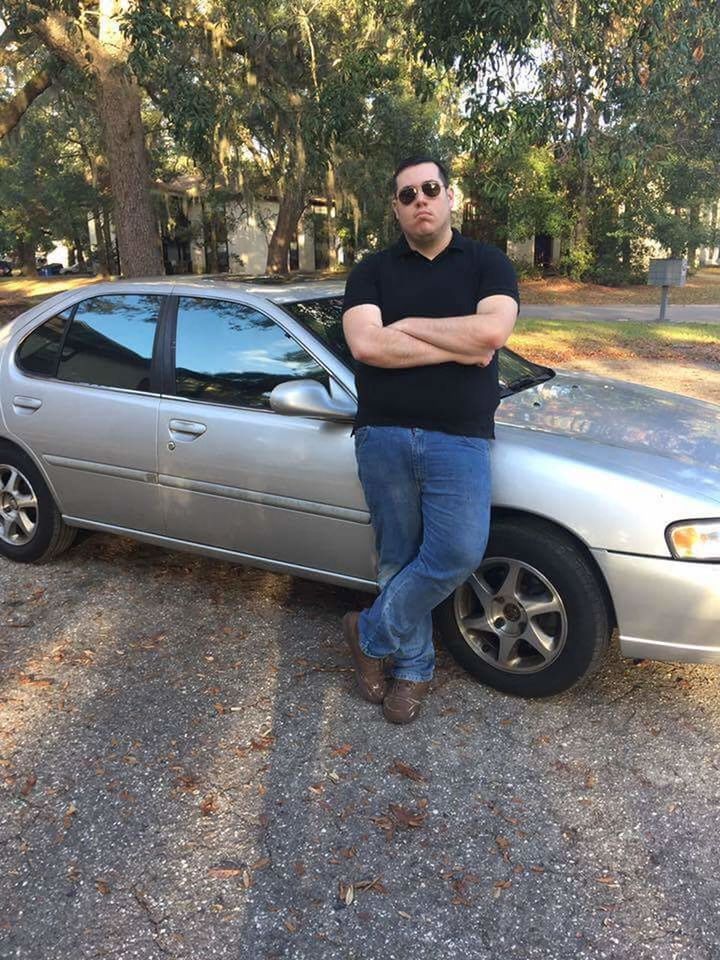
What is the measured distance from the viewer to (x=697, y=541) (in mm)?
2725

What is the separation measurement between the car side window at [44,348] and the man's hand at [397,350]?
2.26 m

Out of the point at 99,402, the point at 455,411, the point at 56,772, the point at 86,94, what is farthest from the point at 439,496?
the point at 86,94

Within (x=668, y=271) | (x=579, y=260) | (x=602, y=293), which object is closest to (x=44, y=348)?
(x=668, y=271)

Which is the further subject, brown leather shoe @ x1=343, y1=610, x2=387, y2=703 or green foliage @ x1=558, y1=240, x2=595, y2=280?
green foliage @ x1=558, y1=240, x2=595, y2=280

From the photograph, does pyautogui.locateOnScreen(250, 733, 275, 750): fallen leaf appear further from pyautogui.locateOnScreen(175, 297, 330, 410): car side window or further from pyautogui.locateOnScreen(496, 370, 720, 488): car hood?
pyautogui.locateOnScreen(496, 370, 720, 488): car hood

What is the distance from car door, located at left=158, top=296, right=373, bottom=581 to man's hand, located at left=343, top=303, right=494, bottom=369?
64 cm

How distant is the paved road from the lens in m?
18.8

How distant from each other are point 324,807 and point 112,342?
261cm

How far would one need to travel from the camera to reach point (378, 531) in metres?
3.00

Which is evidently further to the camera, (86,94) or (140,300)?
(86,94)

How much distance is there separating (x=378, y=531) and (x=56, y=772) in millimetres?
1436

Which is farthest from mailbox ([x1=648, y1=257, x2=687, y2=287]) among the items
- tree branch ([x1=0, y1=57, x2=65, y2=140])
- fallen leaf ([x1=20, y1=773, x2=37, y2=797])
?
fallen leaf ([x1=20, y1=773, x2=37, y2=797])

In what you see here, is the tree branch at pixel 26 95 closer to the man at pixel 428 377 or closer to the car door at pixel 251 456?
the car door at pixel 251 456

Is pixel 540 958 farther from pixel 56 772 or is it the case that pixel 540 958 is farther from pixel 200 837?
pixel 56 772
